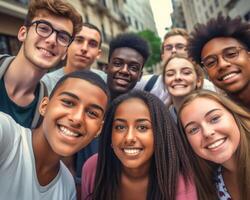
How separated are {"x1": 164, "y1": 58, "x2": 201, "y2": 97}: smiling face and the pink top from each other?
1493 millimetres

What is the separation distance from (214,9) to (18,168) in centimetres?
3123

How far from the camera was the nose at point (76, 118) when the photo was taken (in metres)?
2.16

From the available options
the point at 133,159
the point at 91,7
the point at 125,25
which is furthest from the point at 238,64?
the point at 125,25

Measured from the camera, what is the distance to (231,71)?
118 inches

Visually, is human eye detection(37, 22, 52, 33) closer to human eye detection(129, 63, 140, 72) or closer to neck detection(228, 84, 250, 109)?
human eye detection(129, 63, 140, 72)

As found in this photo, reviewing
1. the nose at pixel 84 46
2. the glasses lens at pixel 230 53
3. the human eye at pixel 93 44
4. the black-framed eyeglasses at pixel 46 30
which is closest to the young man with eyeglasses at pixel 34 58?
the black-framed eyeglasses at pixel 46 30

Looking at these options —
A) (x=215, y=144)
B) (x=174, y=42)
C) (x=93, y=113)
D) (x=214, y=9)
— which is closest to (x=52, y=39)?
(x=93, y=113)

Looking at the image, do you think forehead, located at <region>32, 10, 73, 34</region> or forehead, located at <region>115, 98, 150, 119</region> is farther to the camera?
forehead, located at <region>32, 10, 73, 34</region>

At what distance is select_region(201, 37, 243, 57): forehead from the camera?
312 cm

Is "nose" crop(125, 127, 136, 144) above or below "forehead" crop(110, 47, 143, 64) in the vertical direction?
below

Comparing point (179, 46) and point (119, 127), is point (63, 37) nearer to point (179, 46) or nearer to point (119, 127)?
point (119, 127)

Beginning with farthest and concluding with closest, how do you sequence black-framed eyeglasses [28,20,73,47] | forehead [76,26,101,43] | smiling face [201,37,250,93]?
forehead [76,26,101,43] → smiling face [201,37,250,93] → black-framed eyeglasses [28,20,73,47]

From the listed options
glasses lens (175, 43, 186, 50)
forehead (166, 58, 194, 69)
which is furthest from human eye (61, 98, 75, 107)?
glasses lens (175, 43, 186, 50)

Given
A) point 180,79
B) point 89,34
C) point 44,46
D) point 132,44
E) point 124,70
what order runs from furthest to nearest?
point 89,34 → point 132,44 → point 124,70 → point 180,79 → point 44,46
